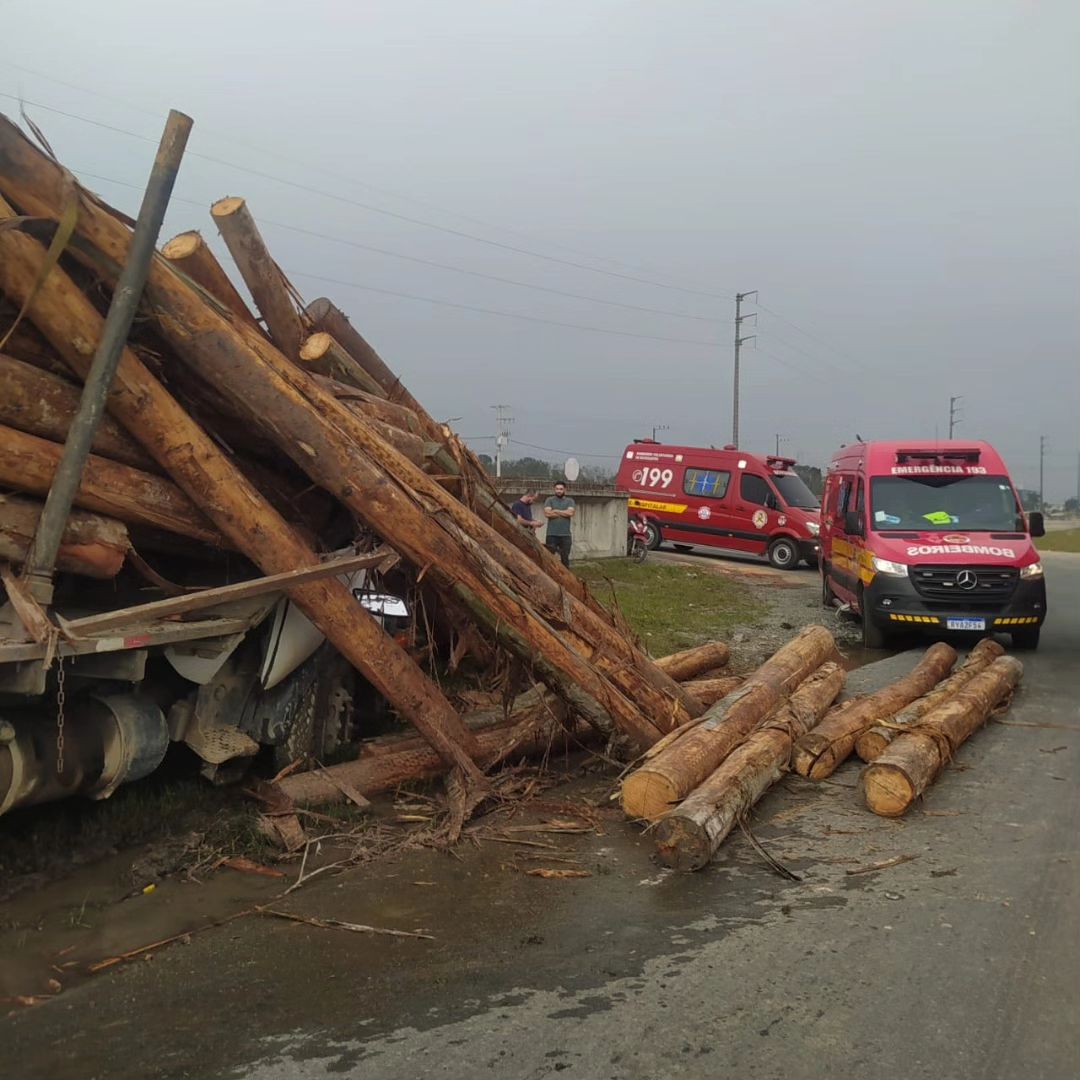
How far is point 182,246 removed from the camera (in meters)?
5.24

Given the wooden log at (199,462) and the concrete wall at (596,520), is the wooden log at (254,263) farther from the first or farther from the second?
the concrete wall at (596,520)

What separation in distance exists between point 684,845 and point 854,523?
7890 millimetres

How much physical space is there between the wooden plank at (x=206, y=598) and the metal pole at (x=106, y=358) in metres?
0.21

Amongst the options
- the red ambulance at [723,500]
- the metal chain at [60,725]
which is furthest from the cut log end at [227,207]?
the red ambulance at [723,500]

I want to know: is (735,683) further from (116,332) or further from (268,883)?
(116,332)

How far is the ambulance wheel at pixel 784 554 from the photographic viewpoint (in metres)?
22.2

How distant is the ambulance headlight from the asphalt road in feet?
19.5

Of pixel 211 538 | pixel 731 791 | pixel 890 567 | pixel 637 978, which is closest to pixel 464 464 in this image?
pixel 211 538

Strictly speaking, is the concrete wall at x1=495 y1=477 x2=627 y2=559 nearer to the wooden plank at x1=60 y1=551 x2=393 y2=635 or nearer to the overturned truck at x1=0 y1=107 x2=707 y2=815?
the overturned truck at x1=0 y1=107 x2=707 y2=815

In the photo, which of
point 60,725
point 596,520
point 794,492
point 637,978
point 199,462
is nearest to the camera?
point 637,978

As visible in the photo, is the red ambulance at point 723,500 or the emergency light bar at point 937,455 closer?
the emergency light bar at point 937,455

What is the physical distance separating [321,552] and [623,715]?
213 centimetres

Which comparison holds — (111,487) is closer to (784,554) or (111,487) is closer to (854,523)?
(854,523)

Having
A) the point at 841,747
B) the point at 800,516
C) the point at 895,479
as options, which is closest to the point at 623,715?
the point at 841,747
